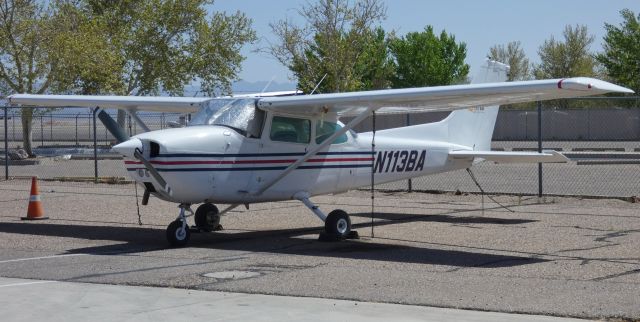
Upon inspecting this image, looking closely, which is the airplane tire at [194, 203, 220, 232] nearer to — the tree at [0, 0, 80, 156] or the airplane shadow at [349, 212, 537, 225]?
the airplane shadow at [349, 212, 537, 225]

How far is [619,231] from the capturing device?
13789 millimetres

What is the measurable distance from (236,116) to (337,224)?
6.59 feet

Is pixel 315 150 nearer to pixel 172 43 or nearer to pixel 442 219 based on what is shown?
pixel 442 219

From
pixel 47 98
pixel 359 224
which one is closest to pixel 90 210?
pixel 47 98

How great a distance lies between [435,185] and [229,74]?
65.1ft

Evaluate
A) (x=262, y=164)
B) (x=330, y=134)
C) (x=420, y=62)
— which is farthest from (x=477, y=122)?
(x=420, y=62)

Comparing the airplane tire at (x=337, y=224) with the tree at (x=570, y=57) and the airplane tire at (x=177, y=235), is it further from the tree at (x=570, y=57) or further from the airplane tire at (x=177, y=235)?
the tree at (x=570, y=57)

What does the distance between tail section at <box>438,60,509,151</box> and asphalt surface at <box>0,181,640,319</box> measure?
1252 mm

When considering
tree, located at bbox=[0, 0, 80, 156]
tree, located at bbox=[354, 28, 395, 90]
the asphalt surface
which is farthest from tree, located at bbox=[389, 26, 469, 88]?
the asphalt surface

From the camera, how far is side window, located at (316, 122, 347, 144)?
14031 millimetres

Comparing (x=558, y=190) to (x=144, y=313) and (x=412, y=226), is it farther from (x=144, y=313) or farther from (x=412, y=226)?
(x=144, y=313)

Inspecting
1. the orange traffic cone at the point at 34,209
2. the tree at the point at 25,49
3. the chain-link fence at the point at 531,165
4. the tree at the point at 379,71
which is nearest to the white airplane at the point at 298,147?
the chain-link fence at the point at 531,165

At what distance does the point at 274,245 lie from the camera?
42.2 ft

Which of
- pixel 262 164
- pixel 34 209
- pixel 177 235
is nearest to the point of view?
pixel 177 235
